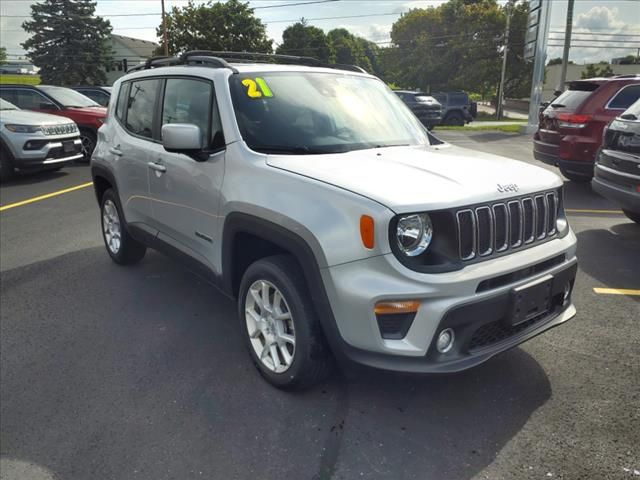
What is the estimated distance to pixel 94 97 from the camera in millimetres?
15820

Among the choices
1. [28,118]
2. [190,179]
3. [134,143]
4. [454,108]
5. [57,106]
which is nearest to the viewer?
[190,179]

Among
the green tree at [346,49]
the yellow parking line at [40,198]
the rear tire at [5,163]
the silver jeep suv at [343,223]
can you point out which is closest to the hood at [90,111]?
the rear tire at [5,163]

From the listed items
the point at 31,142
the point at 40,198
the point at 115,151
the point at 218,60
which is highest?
the point at 218,60

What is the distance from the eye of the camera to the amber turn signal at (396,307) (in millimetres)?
2439

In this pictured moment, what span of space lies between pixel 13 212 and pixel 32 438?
613cm

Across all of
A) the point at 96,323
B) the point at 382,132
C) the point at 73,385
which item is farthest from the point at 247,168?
the point at 96,323

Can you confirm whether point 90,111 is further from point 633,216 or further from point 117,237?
point 633,216

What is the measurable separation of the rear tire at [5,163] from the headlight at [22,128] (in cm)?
38

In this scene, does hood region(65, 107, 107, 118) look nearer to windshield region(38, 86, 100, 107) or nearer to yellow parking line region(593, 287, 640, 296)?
windshield region(38, 86, 100, 107)

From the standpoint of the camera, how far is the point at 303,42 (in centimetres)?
6700

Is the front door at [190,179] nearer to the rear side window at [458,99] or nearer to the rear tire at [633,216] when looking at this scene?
the rear tire at [633,216]

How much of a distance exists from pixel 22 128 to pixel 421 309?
10.0m

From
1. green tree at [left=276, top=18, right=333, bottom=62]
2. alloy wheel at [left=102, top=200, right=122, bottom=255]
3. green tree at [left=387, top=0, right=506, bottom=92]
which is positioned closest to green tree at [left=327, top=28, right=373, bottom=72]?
green tree at [left=276, top=18, right=333, bottom=62]

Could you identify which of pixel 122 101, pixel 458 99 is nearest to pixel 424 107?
pixel 458 99
